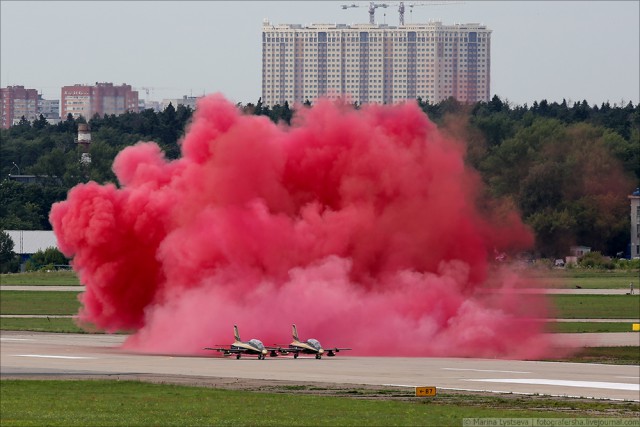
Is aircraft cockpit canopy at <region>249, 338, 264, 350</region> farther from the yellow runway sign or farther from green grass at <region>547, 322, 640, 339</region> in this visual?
green grass at <region>547, 322, 640, 339</region>

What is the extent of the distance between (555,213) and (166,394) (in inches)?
4065

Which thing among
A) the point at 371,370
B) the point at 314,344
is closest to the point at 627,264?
the point at 314,344

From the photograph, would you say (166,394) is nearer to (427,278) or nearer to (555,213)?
(427,278)

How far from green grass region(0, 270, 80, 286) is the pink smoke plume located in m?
66.7

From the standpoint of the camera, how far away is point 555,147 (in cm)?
16225

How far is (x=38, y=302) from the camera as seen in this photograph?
117688mm

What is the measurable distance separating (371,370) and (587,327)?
31870mm

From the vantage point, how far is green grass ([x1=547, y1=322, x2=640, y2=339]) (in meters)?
89.1

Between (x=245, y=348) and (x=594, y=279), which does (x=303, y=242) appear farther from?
(x=594, y=279)

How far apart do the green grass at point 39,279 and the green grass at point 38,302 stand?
13057 mm

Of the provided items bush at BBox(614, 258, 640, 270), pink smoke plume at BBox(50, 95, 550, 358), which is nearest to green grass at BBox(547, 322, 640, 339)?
pink smoke plume at BBox(50, 95, 550, 358)

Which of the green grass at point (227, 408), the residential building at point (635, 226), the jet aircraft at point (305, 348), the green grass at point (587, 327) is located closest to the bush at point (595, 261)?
the residential building at point (635, 226)

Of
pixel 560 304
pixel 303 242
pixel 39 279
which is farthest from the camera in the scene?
pixel 39 279

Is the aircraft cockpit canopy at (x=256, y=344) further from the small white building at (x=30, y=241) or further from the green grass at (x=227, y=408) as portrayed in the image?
the small white building at (x=30, y=241)
